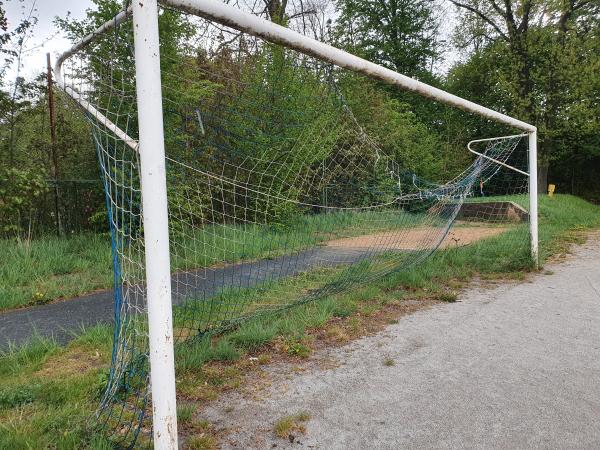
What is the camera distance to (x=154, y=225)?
5.55ft

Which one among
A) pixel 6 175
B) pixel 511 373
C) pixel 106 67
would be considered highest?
pixel 106 67

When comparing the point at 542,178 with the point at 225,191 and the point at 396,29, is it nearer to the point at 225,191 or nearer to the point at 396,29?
the point at 396,29

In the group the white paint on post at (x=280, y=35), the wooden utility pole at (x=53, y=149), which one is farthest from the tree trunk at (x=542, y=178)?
the wooden utility pole at (x=53, y=149)

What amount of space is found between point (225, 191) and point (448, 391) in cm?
273

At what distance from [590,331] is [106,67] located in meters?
3.66

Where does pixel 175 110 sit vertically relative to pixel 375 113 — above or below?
below

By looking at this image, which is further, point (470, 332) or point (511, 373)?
point (470, 332)

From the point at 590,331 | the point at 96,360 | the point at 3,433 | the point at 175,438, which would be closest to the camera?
the point at 175,438

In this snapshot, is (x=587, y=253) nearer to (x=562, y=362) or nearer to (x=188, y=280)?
(x=562, y=362)

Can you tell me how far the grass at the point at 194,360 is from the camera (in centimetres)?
203

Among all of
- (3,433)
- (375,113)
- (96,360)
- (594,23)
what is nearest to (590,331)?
(96,360)

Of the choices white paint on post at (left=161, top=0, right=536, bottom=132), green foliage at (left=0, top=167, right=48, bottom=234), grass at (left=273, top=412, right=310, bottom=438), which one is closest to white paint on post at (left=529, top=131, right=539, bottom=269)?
white paint on post at (left=161, top=0, right=536, bottom=132)

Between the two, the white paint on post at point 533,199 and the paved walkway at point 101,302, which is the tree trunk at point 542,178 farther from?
the paved walkway at point 101,302

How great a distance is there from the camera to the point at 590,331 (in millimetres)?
3254
